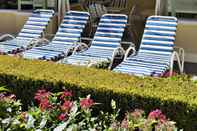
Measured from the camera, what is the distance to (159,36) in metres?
8.20

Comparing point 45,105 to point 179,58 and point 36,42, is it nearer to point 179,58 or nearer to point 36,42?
point 179,58

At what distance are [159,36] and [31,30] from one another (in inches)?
110

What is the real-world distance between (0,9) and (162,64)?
5.06 meters

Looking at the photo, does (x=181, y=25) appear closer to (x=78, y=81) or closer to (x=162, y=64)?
(x=162, y=64)

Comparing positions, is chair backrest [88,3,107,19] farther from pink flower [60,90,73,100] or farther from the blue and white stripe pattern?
pink flower [60,90,73,100]

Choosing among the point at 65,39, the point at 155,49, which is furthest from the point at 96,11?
the point at 155,49

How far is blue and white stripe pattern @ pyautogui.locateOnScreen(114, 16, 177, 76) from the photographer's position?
7.16m

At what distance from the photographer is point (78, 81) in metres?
4.72

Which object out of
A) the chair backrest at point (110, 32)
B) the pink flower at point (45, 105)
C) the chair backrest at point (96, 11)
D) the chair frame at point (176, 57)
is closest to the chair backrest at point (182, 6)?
the chair frame at point (176, 57)

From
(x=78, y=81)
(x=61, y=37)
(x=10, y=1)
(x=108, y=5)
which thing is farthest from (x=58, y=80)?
(x=108, y=5)

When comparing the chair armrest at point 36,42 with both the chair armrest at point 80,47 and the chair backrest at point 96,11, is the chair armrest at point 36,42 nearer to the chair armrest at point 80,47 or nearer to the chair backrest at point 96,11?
the chair armrest at point 80,47

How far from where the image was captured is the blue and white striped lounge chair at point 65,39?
818 cm


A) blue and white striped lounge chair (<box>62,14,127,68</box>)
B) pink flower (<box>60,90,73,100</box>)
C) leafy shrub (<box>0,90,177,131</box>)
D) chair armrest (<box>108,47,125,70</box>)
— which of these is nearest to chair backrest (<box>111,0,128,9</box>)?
blue and white striped lounge chair (<box>62,14,127,68</box>)

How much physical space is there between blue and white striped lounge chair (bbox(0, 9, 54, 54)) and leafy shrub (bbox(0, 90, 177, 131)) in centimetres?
493
